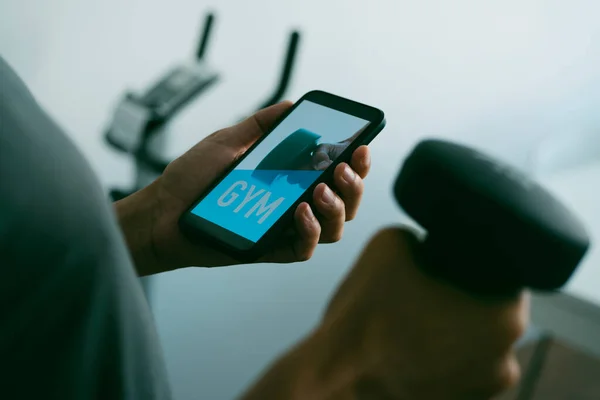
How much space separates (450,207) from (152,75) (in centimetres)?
61

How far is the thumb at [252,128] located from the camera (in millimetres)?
543

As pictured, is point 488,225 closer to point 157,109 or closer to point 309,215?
point 309,215

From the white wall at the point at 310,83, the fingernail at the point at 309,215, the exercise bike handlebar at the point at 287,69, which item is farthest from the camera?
the white wall at the point at 310,83

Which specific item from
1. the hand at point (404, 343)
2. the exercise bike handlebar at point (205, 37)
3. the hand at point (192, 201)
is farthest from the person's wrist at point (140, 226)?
the exercise bike handlebar at point (205, 37)

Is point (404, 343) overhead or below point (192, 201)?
below

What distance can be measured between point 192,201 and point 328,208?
0.13 m

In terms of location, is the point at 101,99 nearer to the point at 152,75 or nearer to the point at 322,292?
the point at 152,75

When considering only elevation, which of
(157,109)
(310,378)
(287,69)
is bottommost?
(310,378)

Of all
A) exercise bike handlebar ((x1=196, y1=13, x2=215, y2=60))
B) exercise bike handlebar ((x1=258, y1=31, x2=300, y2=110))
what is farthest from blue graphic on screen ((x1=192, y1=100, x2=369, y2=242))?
exercise bike handlebar ((x1=196, y1=13, x2=215, y2=60))

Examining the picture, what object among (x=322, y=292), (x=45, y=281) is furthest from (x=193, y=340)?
(x=45, y=281)

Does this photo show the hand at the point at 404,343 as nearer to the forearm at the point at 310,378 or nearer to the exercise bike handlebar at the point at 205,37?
the forearm at the point at 310,378

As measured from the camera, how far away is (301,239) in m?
0.49

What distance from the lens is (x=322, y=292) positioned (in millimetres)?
1175

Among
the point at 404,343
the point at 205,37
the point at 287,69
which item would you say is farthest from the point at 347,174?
the point at 205,37
